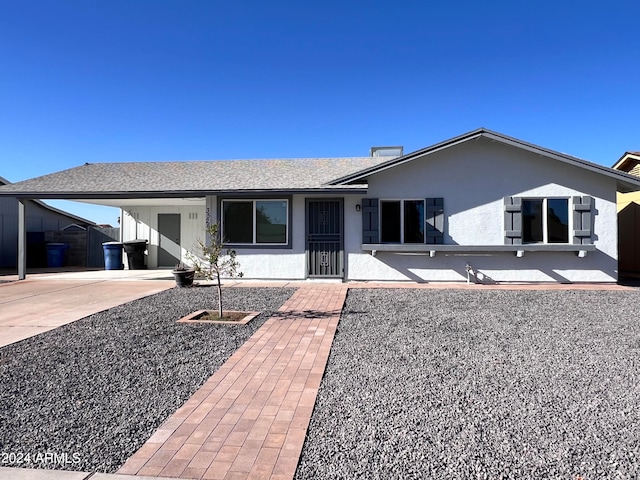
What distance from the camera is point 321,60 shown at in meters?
13.2

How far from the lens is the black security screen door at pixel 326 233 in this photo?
10.1 m

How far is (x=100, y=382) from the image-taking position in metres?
3.42

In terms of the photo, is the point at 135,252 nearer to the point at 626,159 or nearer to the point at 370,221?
the point at 370,221

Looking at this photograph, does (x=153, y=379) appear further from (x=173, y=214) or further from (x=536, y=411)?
(x=173, y=214)

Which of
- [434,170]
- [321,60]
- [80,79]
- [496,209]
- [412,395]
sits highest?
[321,60]

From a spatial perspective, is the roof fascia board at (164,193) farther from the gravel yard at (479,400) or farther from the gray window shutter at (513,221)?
the gravel yard at (479,400)

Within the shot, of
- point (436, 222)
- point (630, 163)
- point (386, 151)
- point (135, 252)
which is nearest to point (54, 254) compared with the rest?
point (135, 252)

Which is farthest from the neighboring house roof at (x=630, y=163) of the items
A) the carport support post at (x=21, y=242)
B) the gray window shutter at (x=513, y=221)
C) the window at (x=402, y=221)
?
the carport support post at (x=21, y=242)

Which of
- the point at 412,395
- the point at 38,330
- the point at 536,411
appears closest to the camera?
the point at 536,411

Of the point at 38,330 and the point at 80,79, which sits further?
the point at 80,79

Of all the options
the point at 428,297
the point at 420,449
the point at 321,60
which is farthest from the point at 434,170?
the point at 420,449

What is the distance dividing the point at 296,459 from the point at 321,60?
1369 cm

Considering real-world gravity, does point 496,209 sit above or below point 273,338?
above

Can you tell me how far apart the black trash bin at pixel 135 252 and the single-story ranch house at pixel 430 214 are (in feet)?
10.2
